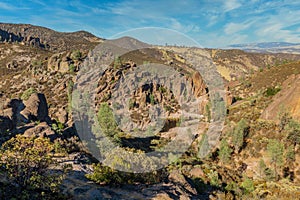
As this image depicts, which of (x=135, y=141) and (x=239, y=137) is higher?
(x=239, y=137)

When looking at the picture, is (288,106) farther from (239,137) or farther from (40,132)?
(40,132)

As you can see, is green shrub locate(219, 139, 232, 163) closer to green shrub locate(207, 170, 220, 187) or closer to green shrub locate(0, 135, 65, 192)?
green shrub locate(207, 170, 220, 187)

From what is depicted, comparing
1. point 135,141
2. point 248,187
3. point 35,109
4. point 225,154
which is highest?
point 35,109

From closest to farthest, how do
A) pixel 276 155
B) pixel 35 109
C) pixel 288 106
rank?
pixel 276 155
pixel 35 109
pixel 288 106

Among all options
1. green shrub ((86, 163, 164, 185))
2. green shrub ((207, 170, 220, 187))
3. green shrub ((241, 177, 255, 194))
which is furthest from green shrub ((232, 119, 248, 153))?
green shrub ((86, 163, 164, 185))

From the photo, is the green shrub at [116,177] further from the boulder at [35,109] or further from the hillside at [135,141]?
the boulder at [35,109]

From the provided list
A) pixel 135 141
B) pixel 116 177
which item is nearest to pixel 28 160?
pixel 116 177

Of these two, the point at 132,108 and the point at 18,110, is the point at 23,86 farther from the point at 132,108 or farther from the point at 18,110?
the point at 18,110

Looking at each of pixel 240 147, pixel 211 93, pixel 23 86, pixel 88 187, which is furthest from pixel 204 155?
pixel 23 86

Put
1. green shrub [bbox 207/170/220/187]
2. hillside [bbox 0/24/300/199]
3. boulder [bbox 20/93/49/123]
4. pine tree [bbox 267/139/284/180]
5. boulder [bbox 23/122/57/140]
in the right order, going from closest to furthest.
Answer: hillside [bbox 0/24/300/199], green shrub [bbox 207/170/220/187], boulder [bbox 23/122/57/140], pine tree [bbox 267/139/284/180], boulder [bbox 20/93/49/123]
